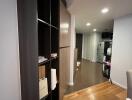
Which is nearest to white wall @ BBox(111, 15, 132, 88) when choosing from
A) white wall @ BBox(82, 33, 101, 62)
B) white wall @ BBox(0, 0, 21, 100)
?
white wall @ BBox(0, 0, 21, 100)

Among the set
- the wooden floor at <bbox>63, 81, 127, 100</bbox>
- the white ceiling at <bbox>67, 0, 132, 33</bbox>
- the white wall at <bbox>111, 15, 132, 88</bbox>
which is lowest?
the wooden floor at <bbox>63, 81, 127, 100</bbox>

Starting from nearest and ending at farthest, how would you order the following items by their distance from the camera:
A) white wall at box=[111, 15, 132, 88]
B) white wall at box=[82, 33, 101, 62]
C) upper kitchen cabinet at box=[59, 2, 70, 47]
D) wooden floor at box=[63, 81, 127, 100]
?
1. upper kitchen cabinet at box=[59, 2, 70, 47]
2. wooden floor at box=[63, 81, 127, 100]
3. white wall at box=[111, 15, 132, 88]
4. white wall at box=[82, 33, 101, 62]

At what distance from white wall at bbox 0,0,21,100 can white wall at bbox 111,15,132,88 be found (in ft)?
9.59

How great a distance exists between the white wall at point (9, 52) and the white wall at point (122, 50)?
2924 millimetres

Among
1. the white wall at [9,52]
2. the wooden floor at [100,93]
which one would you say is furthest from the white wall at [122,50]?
the white wall at [9,52]

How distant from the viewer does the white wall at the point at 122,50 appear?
2.86 meters

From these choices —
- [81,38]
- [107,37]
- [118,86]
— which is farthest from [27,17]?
[81,38]

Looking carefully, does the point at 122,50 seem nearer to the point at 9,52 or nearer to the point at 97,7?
the point at 97,7

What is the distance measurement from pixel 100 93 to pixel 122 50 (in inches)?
56.5

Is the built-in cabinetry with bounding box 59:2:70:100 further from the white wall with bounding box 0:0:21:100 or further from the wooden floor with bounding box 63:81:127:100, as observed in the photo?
the white wall with bounding box 0:0:21:100

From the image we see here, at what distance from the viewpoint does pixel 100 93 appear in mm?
2797

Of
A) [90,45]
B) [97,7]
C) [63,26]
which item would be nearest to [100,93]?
[63,26]

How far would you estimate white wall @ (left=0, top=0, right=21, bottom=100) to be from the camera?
97 cm

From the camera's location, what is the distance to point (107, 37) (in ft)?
22.2
